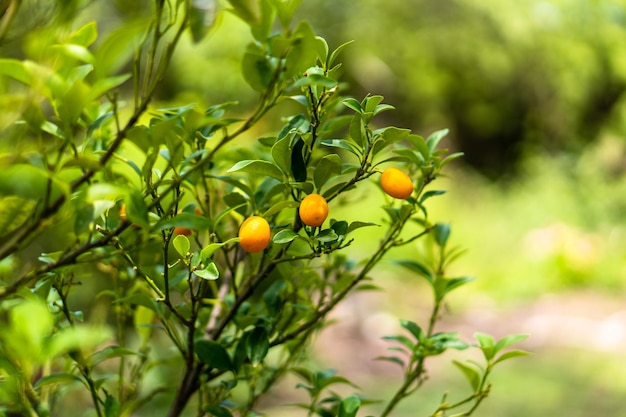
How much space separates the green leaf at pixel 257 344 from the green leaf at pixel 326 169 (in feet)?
0.50

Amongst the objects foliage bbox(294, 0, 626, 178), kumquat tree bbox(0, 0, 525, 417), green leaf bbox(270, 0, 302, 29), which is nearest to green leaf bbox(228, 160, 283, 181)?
kumquat tree bbox(0, 0, 525, 417)

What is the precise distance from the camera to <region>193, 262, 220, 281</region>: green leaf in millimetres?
505

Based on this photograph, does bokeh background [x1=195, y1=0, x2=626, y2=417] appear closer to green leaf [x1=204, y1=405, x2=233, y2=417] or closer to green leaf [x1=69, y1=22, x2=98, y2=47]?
green leaf [x1=204, y1=405, x2=233, y2=417]

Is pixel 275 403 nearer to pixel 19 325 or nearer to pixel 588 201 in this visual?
pixel 19 325

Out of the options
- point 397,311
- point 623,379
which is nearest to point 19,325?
point 623,379

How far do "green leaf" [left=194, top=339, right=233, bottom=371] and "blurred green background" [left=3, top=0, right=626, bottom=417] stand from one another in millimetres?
284

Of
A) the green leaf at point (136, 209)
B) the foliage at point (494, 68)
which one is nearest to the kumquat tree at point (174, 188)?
the green leaf at point (136, 209)

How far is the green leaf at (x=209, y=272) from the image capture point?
1.66 ft

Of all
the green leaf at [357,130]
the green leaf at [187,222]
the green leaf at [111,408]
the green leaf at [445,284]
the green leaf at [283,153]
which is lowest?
the green leaf at [111,408]

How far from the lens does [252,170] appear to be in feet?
1.76

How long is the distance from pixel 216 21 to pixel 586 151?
6.07 metres

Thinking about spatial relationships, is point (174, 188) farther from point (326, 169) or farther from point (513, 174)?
point (513, 174)

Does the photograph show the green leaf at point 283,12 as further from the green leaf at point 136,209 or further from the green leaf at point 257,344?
the green leaf at point 257,344

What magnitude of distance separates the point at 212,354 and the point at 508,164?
6.96 m
